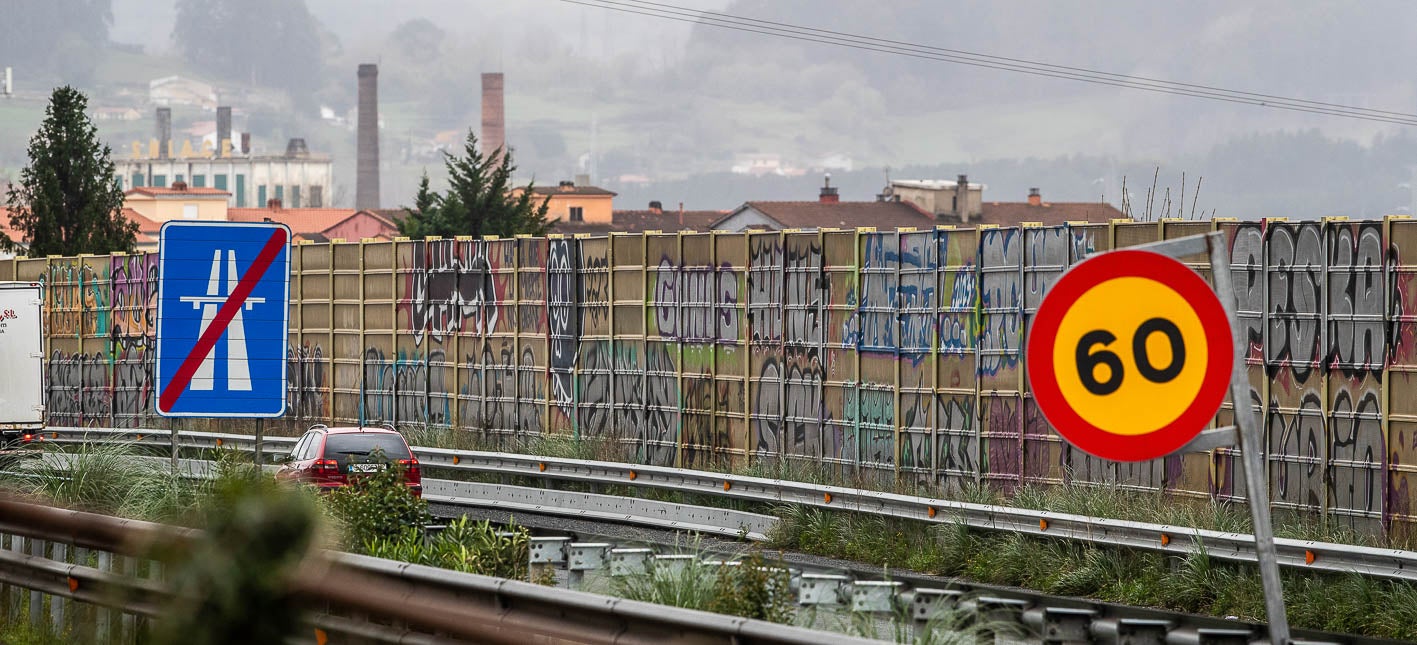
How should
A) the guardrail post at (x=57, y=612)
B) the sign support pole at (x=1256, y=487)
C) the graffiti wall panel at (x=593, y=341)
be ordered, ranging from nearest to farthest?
the sign support pole at (x=1256, y=487) → the guardrail post at (x=57, y=612) → the graffiti wall panel at (x=593, y=341)

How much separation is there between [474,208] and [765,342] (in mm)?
47434

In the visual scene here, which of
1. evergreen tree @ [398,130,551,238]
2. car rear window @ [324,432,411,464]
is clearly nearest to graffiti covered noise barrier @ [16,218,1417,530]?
car rear window @ [324,432,411,464]

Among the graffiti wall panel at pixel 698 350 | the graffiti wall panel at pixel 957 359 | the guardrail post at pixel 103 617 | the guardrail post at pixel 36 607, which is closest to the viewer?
the guardrail post at pixel 103 617

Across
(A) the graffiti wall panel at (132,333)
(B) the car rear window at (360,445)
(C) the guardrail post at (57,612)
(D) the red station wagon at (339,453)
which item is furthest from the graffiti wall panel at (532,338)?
(C) the guardrail post at (57,612)

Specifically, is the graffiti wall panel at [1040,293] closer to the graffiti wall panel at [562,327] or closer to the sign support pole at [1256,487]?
the graffiti wall panel at [562,327]

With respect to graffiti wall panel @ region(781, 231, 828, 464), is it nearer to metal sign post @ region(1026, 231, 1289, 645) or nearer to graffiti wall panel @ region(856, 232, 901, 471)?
graffiti wall panel @ region(856, 232, 901, 471)

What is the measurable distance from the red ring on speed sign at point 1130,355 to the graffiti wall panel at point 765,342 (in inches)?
653

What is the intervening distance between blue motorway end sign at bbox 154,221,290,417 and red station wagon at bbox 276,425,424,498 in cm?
916

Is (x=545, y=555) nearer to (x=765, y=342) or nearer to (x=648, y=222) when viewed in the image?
(x=765, y=342)

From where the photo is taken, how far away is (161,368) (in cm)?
970

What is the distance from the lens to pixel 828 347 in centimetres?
2083

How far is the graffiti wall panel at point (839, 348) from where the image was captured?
2036 centimetres

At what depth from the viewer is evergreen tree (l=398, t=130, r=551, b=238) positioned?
66.4 meters

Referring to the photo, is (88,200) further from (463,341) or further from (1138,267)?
(1138,267)
